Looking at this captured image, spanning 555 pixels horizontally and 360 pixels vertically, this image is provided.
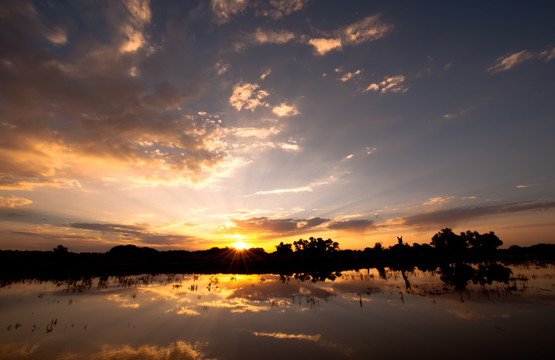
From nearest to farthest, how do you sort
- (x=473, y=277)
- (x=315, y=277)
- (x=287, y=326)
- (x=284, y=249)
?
(x=287, y=326) < (x=473, y=277) < (x=315, y=277) < (x=284, y=249)

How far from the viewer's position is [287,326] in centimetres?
A: 1223

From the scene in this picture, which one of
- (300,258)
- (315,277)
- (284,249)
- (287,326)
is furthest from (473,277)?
(284,249)

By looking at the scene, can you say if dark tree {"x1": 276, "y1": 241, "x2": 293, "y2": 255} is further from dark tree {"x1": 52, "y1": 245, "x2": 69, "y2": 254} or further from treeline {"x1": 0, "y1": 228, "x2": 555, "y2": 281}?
dark tree {"x1": 52, "y1": 245, "x2": 69, "y2": 254}

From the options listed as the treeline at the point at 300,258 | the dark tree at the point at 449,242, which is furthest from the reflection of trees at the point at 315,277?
the dark tree at the point at 449,242

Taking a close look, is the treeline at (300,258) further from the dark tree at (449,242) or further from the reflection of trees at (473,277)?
the reflection of trees at (473,277)

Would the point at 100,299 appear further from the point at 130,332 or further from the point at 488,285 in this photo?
the point at 488,285

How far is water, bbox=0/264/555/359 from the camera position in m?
9.22

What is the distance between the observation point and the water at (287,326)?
922 cm

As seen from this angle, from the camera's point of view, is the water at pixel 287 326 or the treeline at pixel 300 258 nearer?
the water at pixel 287 326

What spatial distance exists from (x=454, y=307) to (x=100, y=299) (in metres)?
25.4

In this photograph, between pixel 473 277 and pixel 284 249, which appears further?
pixel 284 249

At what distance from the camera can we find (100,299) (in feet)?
62.8

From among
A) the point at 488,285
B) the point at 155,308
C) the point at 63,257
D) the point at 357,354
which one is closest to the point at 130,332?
the point at 155,308

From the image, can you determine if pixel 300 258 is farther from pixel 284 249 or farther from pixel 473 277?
pixel 473 277
